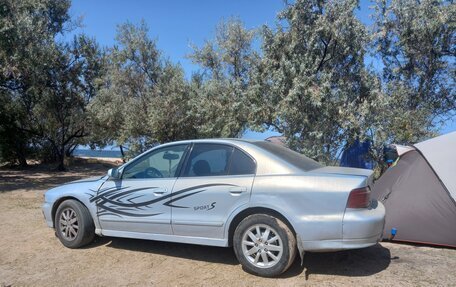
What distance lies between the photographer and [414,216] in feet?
19.6

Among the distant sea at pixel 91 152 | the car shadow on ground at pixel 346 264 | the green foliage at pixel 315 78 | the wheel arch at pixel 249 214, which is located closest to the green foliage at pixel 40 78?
the distant sea at pixel 91 152

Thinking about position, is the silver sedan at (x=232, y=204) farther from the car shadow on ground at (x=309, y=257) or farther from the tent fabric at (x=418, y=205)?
the tent fabric at (x=418, y=205)

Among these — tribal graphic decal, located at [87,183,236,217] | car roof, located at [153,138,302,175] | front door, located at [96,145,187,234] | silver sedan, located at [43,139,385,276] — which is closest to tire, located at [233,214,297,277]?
silver sedan, located at [43,139,385,276]

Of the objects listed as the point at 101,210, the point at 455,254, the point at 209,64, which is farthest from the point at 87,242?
the point at 209,64

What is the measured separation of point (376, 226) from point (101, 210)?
370cm

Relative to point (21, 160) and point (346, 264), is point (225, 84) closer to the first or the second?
point (346, 264)

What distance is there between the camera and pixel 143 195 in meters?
5.38

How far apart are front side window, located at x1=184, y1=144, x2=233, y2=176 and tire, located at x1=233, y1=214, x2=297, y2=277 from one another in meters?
0.77

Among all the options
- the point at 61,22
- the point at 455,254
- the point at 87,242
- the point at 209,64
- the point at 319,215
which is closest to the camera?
the point at 319,215

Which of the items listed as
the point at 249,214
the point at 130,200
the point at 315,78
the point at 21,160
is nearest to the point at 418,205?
the point at 249,214

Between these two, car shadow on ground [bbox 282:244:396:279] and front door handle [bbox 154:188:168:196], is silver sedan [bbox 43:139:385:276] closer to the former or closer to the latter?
front door handle [bbox 154:188:168:196]

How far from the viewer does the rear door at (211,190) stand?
15.8ft

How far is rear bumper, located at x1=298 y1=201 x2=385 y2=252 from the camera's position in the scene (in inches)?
169

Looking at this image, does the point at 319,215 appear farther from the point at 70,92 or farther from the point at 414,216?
the point at 70,92
